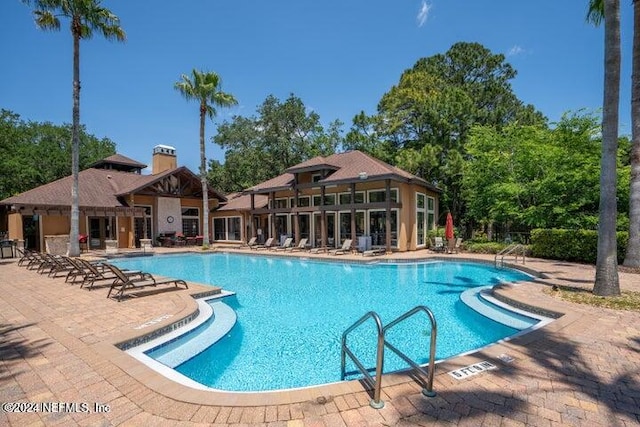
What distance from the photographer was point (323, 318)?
7434mm

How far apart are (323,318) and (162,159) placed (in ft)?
91.3

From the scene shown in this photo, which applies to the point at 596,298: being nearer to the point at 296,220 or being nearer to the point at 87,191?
the point at 296,220

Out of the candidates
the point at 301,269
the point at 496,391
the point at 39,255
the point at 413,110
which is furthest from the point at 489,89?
the point at 39,255

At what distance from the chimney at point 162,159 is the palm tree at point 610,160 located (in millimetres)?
30715

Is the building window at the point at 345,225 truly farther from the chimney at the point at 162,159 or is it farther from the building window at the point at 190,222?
the chimney at the point at 162,159

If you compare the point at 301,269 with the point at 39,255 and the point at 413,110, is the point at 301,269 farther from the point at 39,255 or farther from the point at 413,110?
the point at 413,110

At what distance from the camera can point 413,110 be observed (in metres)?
24.7

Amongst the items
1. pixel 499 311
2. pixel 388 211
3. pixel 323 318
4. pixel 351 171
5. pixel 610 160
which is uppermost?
pixel 351 171

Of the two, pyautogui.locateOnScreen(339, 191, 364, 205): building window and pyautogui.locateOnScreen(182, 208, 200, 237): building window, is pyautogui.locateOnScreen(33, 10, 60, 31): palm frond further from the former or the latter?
pyautogui.locateOnScreen(339, 191, 364, 205): building window

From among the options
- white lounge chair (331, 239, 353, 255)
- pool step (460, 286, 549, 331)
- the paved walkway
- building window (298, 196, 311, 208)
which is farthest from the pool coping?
building window (298, 196, 311, 208)

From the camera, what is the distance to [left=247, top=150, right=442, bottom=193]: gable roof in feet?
58.7

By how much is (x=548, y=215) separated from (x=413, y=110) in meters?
12.4

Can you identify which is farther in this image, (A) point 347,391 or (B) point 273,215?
(B) point 273,215

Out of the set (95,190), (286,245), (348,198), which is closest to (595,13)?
(348,198)
